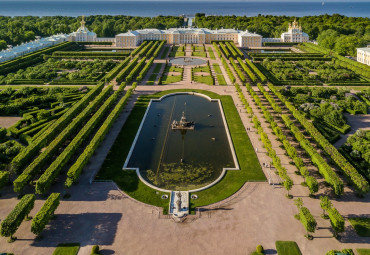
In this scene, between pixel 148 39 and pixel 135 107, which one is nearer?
pixel 135 107

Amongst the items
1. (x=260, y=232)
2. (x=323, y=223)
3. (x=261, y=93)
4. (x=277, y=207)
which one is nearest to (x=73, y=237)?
(x=260, y=232)

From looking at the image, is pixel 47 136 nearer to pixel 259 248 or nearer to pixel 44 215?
pixel 44 215

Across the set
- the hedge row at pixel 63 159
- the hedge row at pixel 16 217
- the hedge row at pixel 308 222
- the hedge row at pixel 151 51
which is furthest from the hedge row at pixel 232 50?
the hedge row at pixel 16 217

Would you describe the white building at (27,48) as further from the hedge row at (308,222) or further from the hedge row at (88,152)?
the hedge row at (308,222)

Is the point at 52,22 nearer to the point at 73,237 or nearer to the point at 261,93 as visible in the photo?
the point at 261,93

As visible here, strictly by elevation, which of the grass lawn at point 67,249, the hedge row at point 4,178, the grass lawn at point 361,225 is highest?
the hedge row at point 4,178

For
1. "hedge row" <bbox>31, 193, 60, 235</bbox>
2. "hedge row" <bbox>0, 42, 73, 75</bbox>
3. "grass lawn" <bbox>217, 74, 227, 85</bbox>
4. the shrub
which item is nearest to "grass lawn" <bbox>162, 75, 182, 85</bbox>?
"grass lawn" <bbox>217, 74, 227, 85</bbox>

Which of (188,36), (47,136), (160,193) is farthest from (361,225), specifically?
(188,36)
